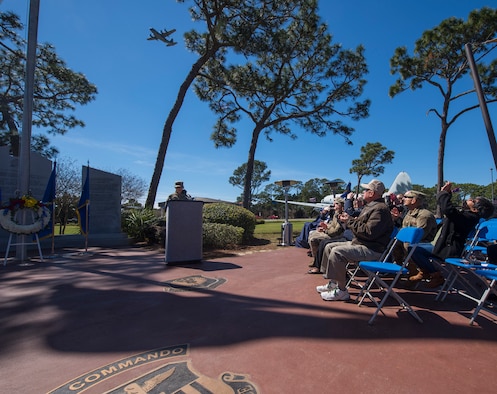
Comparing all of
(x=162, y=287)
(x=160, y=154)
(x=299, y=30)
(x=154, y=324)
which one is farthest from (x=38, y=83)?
(x=154, y=324)

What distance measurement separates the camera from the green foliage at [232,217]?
33.2 feet

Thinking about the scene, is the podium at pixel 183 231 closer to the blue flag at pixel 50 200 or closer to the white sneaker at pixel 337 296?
the white sneaker at pixel 337 296

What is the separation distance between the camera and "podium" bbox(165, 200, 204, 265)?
599 cm

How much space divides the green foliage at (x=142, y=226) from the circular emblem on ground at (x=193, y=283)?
15.4ft

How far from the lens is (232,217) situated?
10.1 m

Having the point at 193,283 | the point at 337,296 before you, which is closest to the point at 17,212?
the point at 193,283

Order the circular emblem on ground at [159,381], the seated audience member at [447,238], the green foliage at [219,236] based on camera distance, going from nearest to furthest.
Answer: the circular emblem on ground at [159,381], the seated audience member at [447,238], the green foliage at [219,236]

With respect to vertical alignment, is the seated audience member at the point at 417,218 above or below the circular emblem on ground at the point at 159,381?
above

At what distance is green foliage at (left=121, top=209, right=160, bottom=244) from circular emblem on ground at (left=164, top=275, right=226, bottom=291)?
469 centimetres

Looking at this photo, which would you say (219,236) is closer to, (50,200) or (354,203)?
(354,203)

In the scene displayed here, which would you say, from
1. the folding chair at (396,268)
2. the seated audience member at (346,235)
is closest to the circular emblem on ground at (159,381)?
the folding chair at (396,268)

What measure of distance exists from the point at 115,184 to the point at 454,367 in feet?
34.3

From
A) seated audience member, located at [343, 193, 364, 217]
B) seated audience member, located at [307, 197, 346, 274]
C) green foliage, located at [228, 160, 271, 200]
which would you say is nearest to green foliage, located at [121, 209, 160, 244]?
seated audience member, located at [307, 197, 346, 274]

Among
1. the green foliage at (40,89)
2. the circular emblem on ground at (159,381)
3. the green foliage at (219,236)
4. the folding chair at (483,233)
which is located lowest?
the circular emblem on ground at (159,381)
